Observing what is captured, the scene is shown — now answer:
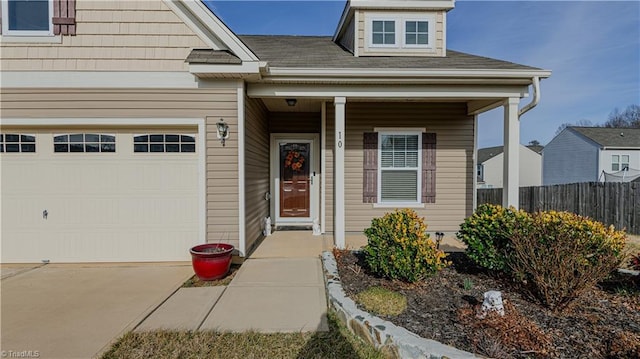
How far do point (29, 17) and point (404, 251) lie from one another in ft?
20.9

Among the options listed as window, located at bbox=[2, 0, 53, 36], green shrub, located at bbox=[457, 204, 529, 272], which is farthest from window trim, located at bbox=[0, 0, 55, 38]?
green shrub, located at bbox=[457, 204, 529, 272]

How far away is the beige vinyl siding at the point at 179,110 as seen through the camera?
4.75 metres

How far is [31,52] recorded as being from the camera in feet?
15.4

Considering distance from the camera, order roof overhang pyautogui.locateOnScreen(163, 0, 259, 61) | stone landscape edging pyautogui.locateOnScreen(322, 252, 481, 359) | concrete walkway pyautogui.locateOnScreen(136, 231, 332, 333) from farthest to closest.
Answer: roof overhang pyautogui.locateOnScreen(163, 0, 259, 61)
concrete walkway pyautogui.locateOnScreen(136, 231, 332, 333)
stone landscape edging pyautogui.locateOnScreen(322, 252, 481, 359)

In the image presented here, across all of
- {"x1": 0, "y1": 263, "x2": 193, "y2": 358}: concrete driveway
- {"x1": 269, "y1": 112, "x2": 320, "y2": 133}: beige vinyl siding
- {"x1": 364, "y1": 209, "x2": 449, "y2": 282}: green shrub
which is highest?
{"x1": 269, "y1": 112, "x2": 320, "y2": 133}: beige vinyl siding

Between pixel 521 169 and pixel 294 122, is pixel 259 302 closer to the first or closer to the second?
pixel 294 122

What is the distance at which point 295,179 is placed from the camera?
7578 mm

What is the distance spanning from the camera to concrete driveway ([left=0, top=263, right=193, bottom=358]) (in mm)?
2723

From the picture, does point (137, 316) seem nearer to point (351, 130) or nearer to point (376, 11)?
point (351, 130)

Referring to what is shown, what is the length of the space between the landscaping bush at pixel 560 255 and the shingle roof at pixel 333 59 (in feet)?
9.72

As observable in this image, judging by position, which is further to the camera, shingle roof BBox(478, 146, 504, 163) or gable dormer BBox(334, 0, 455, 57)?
shingle roof BBox(478, 146, 504, 163)

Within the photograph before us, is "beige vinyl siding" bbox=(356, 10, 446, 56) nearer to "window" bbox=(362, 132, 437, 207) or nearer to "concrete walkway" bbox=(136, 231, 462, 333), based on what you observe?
"window" bbox=(362, 132, 437, 207)

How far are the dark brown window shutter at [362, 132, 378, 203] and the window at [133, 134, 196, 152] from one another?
349 centimetres

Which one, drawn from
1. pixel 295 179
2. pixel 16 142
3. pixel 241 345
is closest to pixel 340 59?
pixel 295 179
